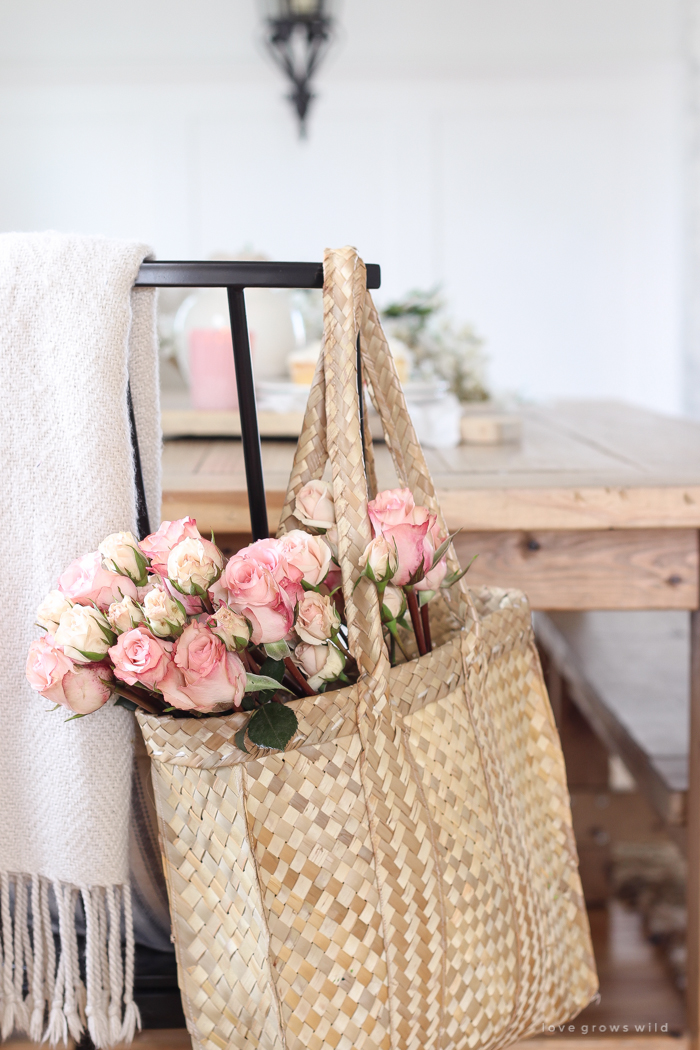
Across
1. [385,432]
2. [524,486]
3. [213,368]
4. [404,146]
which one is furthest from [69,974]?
[404,146]

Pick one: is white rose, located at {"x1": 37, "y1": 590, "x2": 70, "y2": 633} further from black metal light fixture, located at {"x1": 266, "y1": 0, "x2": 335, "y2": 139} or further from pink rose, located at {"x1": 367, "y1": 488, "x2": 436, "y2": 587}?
Answer: black metal light fixture, located at {"x1": 266, "y1": 0, "x2": 335, "y2": 139}

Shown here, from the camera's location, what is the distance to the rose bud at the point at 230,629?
1.59 ft

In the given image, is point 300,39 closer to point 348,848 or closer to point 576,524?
point 576,524

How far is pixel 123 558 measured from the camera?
0.52 m

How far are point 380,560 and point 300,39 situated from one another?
9.82 feet

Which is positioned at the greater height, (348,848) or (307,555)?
(307,555)

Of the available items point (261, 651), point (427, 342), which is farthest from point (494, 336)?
point (261, 651)

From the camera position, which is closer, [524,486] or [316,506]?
[316,506]

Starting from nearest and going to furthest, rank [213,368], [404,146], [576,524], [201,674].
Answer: [201,674], [576,524], [213,368], [404,146]

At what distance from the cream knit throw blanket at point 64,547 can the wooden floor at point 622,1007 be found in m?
0.17

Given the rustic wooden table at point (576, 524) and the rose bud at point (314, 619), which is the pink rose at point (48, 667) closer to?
the rose bud at point (314, 619)

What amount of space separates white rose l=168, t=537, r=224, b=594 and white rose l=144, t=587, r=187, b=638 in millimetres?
12

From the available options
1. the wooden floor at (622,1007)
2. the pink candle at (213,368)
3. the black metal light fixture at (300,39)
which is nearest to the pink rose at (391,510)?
the wooden floor at (622,1007)

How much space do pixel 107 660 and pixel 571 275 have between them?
302 cm
